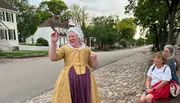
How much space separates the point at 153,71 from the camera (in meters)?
3.28

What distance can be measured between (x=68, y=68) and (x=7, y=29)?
1079 inches

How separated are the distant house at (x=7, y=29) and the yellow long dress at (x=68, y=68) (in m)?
24.9

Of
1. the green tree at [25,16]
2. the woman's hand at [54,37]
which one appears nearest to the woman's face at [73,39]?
the woman's hand at [54,37]

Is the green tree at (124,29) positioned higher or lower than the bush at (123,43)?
higher

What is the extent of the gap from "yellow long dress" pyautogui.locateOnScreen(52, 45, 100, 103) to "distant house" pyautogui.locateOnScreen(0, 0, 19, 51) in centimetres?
2490

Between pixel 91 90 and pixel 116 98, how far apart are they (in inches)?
99.8

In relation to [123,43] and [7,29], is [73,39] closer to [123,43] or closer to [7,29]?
[7,29]

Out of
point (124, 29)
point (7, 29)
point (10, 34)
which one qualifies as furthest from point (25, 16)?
point (124, 29)

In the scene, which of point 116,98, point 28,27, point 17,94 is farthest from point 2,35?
point 116,98

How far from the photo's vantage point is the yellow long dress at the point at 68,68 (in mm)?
2260

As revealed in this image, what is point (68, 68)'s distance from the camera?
2320mm

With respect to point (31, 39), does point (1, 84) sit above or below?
below

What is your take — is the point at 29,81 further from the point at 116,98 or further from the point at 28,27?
the point at 28,27

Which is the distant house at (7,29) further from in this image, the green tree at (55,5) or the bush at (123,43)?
the bush at (123,43)
